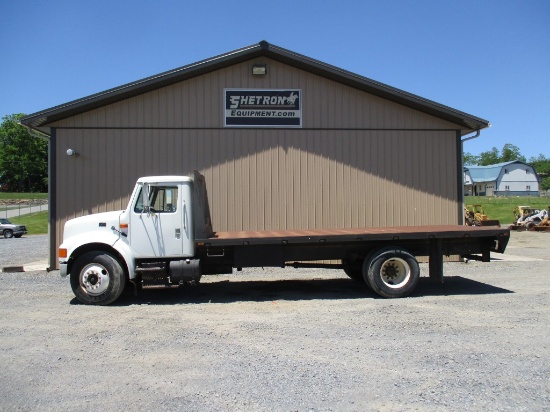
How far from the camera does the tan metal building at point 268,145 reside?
43.2ft

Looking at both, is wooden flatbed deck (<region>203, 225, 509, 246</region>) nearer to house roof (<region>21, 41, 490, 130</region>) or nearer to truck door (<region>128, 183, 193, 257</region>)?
truck door (<region>128, 183, 193, 257</region>)

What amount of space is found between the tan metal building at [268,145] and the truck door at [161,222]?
4332 millimetres

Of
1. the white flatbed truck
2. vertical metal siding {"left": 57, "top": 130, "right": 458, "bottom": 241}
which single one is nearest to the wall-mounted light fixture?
A: vertical metal siding {"left": 57, "top": 130, "right": 458, "bottom": 241}

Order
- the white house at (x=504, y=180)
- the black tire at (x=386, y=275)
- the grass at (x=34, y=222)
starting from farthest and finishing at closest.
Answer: the white house at (x=504, y=180)
the grass at (x=34, y=222)
the black tire at (x=386, y=275)

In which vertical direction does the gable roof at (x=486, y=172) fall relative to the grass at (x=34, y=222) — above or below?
above

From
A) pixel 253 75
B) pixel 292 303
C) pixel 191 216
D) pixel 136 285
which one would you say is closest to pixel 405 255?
pixel 292 303

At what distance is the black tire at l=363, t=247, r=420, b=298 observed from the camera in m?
9.27

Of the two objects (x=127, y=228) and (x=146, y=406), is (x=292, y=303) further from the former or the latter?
(x=146, y=406)

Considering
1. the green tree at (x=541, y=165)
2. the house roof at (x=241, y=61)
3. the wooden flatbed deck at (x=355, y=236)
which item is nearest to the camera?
the wooden flatbed deck at (x=355, y=236)

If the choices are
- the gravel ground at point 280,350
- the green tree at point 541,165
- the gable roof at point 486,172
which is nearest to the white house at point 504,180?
the gable roof at point 486,172

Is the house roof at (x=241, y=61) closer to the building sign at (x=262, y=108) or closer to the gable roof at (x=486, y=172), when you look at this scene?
the building sign at (x=262, y=108)

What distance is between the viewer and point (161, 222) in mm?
8922

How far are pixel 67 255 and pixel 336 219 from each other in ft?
24.2

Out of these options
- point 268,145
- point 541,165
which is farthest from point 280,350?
point 541,165
